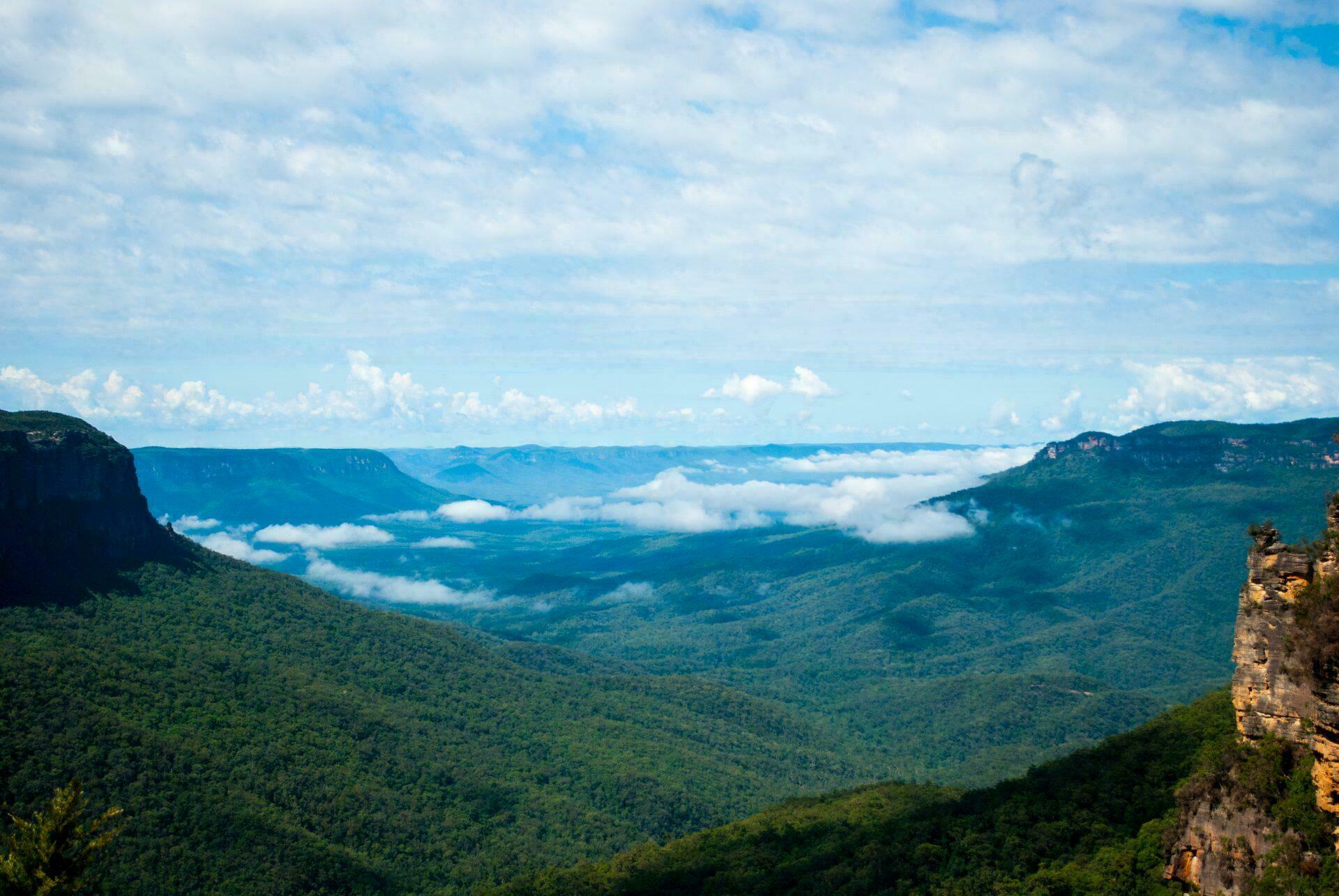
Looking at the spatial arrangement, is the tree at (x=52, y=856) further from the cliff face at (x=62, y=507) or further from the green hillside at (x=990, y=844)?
the cliff face at (x=62, y=507)

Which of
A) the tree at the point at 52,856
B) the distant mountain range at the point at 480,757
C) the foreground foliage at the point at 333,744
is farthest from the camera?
the foreground foliage at the point at 333,744

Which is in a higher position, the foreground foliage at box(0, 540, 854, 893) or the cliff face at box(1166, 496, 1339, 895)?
the cliff face at box(1166, 496, 1339, 895)

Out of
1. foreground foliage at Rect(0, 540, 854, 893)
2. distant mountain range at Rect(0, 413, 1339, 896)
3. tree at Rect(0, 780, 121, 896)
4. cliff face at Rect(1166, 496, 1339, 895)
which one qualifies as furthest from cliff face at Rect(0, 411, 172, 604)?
cliff face at Rect(1166, 496, 1339, 895)

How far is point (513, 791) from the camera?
119000 millimetres

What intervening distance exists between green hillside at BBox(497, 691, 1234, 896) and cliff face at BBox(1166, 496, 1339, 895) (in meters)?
9.81

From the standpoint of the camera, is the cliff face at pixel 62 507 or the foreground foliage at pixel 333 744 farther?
the cliff face at pixel 62 507

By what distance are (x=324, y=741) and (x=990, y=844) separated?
3077 inches

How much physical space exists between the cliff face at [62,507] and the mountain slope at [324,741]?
1127mm

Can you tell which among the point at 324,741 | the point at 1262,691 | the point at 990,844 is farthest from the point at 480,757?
the point at 1262,691

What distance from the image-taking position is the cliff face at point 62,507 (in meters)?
114

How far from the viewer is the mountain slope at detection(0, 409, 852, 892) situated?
3130 inches

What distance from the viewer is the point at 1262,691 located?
32.3 m

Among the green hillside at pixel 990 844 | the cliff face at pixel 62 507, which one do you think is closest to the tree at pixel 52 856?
the green hillside at pixel 990 844

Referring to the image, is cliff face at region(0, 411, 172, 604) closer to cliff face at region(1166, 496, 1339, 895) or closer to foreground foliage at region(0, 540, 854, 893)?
foreground foliage at region(0, 540, 854, 893)
